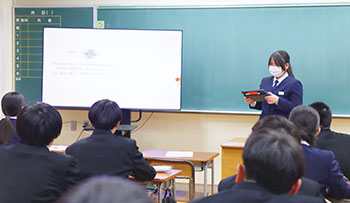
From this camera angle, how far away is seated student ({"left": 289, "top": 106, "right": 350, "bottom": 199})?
2551 millimetres

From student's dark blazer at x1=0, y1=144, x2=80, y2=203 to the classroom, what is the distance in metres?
3.35

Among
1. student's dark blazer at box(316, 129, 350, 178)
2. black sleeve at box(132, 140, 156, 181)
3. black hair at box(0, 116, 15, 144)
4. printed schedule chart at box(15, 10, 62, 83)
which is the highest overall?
printed schedule chart at box(15, 10, 62, 83)

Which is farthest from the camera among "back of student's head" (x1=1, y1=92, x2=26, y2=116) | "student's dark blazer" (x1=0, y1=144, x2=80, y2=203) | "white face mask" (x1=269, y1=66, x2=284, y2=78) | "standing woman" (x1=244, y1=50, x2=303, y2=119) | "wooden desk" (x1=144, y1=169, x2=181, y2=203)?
"white face mask" (x1=269, y1=66, x2=284, y2=78)

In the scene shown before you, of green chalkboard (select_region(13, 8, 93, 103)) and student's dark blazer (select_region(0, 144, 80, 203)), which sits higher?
green chalkboard (select_region(13, 8, 93, 103))

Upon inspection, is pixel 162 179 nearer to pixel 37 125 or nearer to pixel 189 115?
pixel 37 125

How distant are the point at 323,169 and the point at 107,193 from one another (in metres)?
2.00

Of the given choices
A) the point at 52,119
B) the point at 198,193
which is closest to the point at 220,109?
the point at 198,193

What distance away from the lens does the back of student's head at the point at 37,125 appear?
7.32 feet

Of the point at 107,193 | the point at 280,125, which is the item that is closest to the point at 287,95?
the point at 280,125

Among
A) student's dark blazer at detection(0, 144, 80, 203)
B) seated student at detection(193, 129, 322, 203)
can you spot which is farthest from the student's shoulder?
student's dark blazer at detection(0, 144, 80, 203)

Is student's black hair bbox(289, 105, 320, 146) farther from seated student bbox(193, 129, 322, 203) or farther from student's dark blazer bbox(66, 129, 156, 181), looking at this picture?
seated student bbox(193, 129, 322, 203)

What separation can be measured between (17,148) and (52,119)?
0.23 metres

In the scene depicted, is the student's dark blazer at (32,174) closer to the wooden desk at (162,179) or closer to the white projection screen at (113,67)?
the wooden desk at (162,179)

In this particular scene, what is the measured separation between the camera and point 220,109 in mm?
5367
